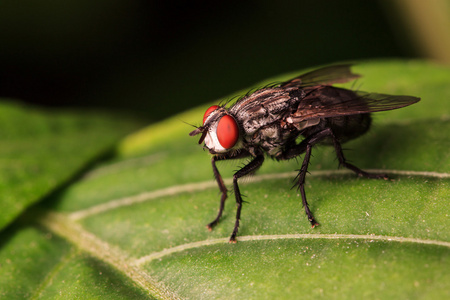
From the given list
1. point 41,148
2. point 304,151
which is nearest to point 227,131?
point 304,151

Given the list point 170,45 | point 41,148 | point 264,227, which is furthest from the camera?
point 170,45

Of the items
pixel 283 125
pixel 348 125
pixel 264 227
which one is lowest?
pixel 264 227

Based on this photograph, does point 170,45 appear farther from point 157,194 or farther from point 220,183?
point 220,183

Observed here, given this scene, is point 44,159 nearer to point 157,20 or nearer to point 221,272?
point 221,272

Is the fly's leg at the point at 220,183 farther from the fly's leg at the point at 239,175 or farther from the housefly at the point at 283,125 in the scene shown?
the fly's leg at the point at 239,175

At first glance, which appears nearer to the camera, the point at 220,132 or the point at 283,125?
the point at 220,132

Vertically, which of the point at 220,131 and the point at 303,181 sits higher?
the point at 220,131
